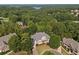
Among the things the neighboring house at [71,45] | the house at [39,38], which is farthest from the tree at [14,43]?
the neighboring house at [71,45]

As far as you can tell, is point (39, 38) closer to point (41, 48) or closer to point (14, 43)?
point (41, 48)

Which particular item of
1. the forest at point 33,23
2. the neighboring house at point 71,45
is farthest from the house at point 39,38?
the neighboring house at point 71,45

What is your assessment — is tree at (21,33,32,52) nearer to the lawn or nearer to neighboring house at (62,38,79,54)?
the lawn

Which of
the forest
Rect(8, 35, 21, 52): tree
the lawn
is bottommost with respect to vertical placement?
the lawn

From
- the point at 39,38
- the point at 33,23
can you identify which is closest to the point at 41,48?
the point at 39,38

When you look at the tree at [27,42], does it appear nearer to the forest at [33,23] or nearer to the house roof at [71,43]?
the forest at [33,23]

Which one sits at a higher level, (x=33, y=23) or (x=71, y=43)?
(x=33, y=23)

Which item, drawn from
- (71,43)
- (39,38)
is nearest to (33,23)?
(39,38)

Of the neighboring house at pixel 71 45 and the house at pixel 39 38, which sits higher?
→ the house at pixel 39 38

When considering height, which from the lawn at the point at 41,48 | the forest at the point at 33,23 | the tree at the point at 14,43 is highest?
the forest at the point at 33,23

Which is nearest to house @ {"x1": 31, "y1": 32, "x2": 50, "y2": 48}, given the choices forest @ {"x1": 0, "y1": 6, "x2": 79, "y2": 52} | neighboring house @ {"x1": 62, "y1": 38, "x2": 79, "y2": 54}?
forest @ {"x1": 0, "y1": 6, "x2": 79, "y2": 52}
